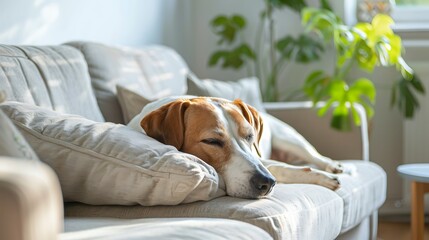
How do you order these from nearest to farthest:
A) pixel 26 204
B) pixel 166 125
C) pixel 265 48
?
pixel 26 204 < pixel 166 125 < pixel 265 48

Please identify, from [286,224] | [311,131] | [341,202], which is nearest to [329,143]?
[311,131]

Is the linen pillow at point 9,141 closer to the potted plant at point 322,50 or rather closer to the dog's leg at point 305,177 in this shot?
the dog's leg at point 305,177

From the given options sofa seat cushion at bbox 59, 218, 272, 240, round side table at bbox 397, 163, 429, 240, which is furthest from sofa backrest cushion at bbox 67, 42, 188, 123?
Result: sofa seat cushion at bbox 59, 218, 272, 240

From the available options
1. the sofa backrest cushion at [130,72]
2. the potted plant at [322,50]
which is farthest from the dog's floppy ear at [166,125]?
the potted plant at [322,50]

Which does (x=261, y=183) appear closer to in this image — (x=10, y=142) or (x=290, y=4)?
(x=10, y=142)

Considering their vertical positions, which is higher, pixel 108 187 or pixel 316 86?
pixel 108 187

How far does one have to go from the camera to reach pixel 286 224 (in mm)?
2129

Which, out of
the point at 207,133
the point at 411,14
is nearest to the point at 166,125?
the point at 207,133

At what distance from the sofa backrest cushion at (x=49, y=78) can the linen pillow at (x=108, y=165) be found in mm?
325

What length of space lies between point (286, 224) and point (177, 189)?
309 mm

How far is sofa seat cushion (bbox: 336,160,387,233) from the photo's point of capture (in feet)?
9.04

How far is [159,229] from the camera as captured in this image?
5.64ft

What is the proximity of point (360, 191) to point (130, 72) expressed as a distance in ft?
3.22

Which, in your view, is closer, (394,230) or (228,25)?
(394,230)
